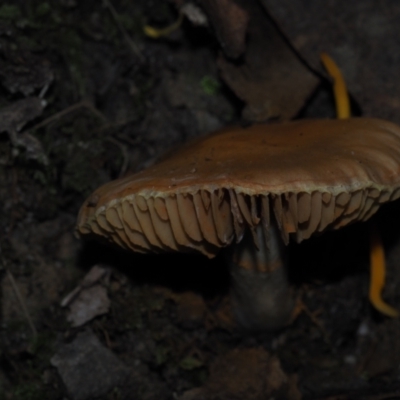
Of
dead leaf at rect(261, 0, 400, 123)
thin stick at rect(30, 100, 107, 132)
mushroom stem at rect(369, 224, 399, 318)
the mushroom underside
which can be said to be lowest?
mushroom stem at rect(369, 224, 399, 318)

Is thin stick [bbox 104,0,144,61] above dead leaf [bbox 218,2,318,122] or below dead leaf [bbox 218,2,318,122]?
above

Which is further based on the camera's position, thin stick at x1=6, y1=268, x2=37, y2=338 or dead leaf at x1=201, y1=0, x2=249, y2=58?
dead leaf at x1=201, y1=0, x2=249, y2=58

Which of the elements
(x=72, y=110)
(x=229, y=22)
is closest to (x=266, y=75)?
(x=229, y=22)

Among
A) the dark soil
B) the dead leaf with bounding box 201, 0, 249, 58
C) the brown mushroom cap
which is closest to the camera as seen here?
the brown mushroom cap

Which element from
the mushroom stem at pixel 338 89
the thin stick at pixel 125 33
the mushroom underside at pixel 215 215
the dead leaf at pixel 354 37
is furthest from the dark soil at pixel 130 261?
the mushroom underside at pixel 215 215

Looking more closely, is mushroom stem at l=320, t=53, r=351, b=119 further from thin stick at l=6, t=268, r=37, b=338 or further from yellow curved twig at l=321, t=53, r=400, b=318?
thin stick at l=6, t=268, r=37, b=338

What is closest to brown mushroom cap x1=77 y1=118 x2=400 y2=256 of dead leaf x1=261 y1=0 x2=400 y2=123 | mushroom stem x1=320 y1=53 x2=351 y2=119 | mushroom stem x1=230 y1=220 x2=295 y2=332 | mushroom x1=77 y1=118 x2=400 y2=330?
mushroom x1=77 y1=118 x2=400 y2=330
